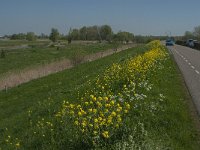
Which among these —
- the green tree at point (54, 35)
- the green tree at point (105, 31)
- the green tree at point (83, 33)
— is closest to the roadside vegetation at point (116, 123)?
the green tree at point (54, 35)

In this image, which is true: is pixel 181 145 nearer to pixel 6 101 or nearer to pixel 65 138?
pixel 65 138

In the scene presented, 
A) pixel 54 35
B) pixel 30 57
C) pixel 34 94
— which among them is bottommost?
pixel 54 35

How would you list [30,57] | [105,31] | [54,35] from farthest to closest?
1. [105,31]
2. [54,35]
3. [30,57]

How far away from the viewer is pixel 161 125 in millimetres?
8227

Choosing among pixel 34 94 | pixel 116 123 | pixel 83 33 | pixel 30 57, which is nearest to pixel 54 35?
pixel 83 33

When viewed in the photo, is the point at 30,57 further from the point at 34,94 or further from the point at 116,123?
the point at 116,123

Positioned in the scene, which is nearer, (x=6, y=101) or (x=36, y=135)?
(x=36, y=135)

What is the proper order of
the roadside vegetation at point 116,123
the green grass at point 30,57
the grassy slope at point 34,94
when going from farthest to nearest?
1. the green grass at point 30,57
2. the grassy slope at point 34,94
3. the roadside vegetation at point 116,123

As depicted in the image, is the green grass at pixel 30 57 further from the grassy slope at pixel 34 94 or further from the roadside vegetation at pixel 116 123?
the roadside vegetation at pixel 116 123

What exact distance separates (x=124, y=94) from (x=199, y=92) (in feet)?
14.3

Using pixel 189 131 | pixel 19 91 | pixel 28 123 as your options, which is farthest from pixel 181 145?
pixel 19 91

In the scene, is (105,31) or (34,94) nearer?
(34,94)

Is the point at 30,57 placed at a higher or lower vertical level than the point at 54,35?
higher

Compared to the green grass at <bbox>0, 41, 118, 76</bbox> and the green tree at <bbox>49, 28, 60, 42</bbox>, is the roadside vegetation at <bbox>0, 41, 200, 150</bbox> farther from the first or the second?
the green tree at <bbox>49, 28, 60, 42</bbox>
